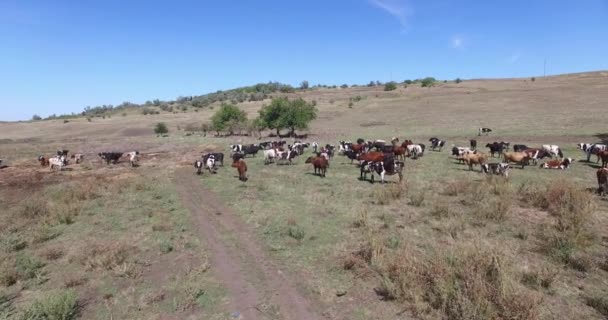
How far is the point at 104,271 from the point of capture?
988cm

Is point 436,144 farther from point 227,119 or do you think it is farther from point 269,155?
point 227,119

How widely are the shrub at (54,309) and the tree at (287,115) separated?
42.6 m

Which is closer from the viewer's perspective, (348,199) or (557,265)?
(557,265)

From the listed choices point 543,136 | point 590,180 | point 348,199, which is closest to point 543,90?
point 543,136

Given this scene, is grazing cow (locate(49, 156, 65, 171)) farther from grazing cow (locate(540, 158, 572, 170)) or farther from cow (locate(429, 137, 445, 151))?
grazing cow (locate(540, 158, 572, 170))

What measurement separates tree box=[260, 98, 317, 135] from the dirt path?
35728 millimetres

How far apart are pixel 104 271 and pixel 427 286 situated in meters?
7.54

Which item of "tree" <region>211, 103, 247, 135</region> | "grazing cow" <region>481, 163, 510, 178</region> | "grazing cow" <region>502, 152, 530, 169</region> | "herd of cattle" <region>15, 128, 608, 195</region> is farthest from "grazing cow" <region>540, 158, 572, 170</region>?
"tree" <region>211, 103, 247, 135</region>

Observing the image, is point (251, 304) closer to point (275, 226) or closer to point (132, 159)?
point (275, 226)

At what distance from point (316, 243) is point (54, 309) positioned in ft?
20.1

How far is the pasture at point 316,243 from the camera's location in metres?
7.88

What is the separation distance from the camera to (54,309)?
7.69 metres

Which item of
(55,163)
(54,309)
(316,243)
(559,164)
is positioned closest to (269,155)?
(55,163)

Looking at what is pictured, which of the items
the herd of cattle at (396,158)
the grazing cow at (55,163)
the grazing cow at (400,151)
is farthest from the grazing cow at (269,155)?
the grazing cow at (55,163)
